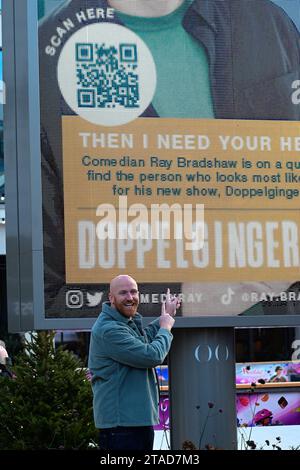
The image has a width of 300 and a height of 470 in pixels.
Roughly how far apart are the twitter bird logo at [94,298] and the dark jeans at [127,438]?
1961mm

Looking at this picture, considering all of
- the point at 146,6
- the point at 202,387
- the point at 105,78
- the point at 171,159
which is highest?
the point at 146,6

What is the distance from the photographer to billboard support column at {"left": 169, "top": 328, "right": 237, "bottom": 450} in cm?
751

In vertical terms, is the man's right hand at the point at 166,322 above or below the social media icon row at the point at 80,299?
below

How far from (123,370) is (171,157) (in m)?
2.55

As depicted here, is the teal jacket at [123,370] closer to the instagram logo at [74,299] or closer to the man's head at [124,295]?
the man's head at [124,295]

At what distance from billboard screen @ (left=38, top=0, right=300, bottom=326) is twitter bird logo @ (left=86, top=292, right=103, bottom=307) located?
0.04 feet

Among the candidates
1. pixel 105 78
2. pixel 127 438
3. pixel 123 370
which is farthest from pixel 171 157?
pixel 127 438

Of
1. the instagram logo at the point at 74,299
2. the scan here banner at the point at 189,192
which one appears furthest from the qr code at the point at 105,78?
the instagram logo at the point at 74,299

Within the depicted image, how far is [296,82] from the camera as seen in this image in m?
7.89

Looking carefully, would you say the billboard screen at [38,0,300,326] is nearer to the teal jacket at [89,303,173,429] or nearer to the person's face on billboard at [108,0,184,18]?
the person's face on billboard at [108,0,184,18]

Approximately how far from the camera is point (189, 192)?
7.46 meters

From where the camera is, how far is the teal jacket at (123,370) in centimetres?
530

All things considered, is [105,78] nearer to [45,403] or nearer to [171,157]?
[171,157]

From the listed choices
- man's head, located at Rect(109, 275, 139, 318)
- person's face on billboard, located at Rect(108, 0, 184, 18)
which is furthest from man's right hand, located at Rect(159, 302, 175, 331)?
person's face on billboard, located at Rect(108, 0, 184, 18)
